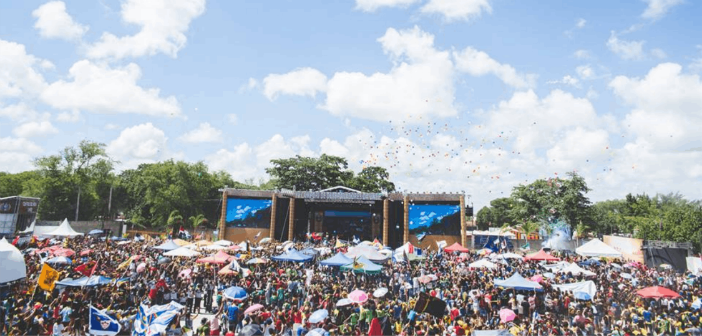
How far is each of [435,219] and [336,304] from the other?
30521 mm

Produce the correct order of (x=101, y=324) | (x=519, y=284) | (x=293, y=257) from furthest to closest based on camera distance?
(x=293, y=257) < (x=519, y=284) < (x=101, y=324)

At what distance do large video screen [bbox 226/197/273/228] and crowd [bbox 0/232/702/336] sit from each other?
Result: 18.5 meters

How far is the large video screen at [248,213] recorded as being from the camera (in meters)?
44.9

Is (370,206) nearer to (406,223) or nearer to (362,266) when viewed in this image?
(406,223)

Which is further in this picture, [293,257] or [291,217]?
[291,217]

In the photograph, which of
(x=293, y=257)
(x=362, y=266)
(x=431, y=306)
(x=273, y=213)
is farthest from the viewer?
(x=273, y=213)

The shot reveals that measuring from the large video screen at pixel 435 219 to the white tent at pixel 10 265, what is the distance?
34.5 m

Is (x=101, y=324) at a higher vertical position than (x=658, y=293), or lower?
lower

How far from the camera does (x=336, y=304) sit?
1510cm

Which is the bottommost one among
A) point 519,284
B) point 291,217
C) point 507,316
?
point 507,316

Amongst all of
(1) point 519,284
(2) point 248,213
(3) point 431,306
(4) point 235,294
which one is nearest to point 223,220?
(2) point 248,213

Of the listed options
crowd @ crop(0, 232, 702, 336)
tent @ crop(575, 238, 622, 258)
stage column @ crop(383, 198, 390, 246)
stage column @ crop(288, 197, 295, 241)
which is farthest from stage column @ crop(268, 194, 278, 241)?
tent @ crop(575, 238, 622, 258)

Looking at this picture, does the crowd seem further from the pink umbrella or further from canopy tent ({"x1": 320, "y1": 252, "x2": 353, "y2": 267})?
canopy tent ({"x1": 320, "y1": 252, "x2": 353, "y2": 267})

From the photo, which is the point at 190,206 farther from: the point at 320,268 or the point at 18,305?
the point at 18,305
